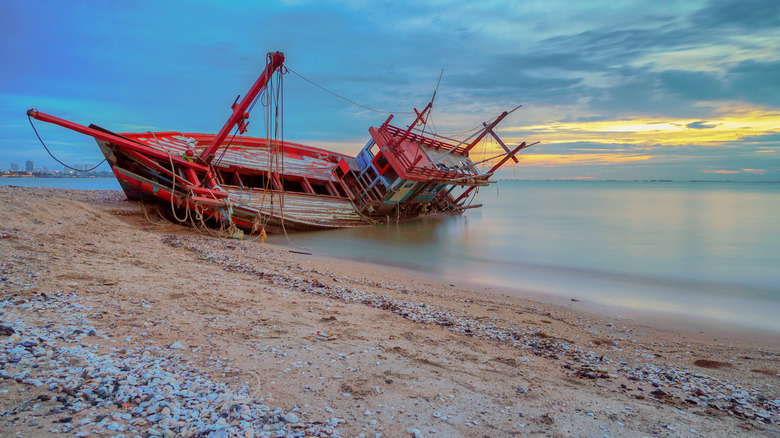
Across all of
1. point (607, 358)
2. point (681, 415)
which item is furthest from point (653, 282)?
point (681, 415)

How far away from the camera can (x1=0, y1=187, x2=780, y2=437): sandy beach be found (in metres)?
3.00

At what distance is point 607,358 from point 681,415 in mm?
1487

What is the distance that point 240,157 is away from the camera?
17672 mm

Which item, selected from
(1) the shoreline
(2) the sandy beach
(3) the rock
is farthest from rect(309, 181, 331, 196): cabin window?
(3) the rock

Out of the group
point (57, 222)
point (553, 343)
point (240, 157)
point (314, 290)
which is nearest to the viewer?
point (553, 343)

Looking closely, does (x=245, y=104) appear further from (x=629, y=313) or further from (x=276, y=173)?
(x=629, y=313)

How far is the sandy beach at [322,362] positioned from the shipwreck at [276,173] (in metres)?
5.61

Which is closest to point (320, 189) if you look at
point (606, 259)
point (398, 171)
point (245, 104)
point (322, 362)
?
point (398, 171)

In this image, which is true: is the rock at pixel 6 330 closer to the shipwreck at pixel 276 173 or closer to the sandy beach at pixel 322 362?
the sandy beach at pixel 322 362

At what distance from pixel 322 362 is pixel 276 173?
40.8 feet

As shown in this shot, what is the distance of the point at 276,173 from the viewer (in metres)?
15.6

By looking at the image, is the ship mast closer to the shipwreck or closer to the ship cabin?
the shipwreck

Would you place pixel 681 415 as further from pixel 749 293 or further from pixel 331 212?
pixel 331 212

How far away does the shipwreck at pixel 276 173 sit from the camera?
12922 mm
